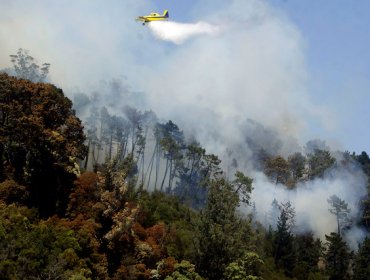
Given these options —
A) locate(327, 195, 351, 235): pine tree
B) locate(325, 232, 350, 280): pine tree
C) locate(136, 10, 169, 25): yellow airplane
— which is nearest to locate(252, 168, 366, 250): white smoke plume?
locate(327, 195, 351, 235): pine tree

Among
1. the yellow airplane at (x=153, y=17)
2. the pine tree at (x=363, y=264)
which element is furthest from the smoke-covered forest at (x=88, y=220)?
the yellow airplane at (x=153, y=17)

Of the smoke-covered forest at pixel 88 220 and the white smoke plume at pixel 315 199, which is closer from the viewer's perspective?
the smoke-covered forest at pixel 88 220

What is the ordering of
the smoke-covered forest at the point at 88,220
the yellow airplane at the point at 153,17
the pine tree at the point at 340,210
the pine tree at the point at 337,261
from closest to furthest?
the smoke-covered forest at the point at 88,220, the yellow airplane at the point at 153,17, the pine tree at the point at 337,261, the pine tree at the point at 340,210

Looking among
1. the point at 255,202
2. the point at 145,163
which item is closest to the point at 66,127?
the point at 255,202

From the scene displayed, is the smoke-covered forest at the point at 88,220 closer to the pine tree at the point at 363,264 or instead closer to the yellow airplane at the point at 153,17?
the pine tree at the point at 363,264

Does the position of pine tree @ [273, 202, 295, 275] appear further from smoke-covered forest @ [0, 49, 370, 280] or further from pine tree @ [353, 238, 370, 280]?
pine tree @ [353, 238, 370, 280]

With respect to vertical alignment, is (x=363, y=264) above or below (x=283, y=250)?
below

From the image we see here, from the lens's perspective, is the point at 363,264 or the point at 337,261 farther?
the point at 337,261

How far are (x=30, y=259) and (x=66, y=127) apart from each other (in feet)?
52.3

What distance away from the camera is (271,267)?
57656 mm

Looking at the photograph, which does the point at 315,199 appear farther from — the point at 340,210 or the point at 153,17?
the point at 153,17

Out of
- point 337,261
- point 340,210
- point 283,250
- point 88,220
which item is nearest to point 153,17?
point 88,220

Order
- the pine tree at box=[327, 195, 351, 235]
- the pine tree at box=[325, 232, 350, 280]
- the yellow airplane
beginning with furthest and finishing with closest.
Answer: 1. the pine tree at box=[327, 195, 351, 235]
2. the pine tree at box=[325, 232, 350, 280]
3. the yellow airplane

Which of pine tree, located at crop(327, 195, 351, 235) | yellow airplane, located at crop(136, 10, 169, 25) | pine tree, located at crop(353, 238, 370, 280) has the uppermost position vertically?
yellow airplane, located at crop(136, 10, 169, 25)
